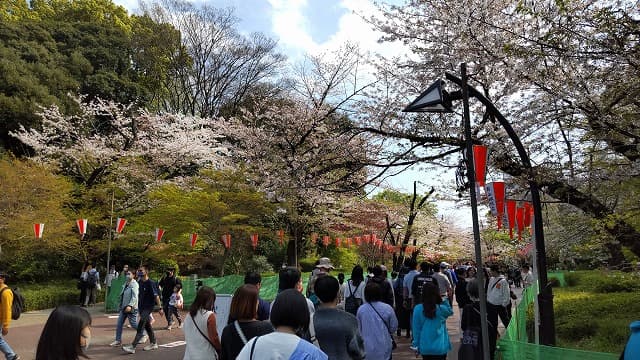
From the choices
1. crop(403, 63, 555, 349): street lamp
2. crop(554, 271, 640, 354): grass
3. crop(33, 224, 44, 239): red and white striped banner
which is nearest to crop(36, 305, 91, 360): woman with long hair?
crop(403, 63, 555, 349): street lamp

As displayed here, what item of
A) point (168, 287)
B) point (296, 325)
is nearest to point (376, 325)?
point (296, 325)

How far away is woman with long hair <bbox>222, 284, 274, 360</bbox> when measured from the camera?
3834mm

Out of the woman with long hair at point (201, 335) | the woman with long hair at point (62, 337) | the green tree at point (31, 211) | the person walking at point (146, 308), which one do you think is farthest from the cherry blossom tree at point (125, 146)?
the woman with long hair at point (62, 337)

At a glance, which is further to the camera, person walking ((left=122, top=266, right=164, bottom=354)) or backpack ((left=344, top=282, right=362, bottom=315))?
person walking ((left=122, top=266, right=164, bottom=354))

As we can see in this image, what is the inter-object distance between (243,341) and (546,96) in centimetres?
669

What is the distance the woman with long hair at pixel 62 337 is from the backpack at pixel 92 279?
61.5 ft

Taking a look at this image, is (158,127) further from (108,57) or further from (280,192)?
(280,192)

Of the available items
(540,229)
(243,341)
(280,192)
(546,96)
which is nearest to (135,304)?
(280,192)

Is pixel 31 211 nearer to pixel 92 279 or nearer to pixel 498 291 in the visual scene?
pixel 92 279

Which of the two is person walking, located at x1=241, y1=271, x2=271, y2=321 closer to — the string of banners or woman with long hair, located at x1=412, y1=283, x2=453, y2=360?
woman with long hair, located at x1=412, y1=283, x2=453, y2=360

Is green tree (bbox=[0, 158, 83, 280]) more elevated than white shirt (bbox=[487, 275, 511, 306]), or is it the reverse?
green tree (bbox=[0, 158, 83, 280])

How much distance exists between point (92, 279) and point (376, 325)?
695 inches

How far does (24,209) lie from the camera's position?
18.0 metres

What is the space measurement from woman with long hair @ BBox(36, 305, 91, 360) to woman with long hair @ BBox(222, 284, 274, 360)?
1505mm
